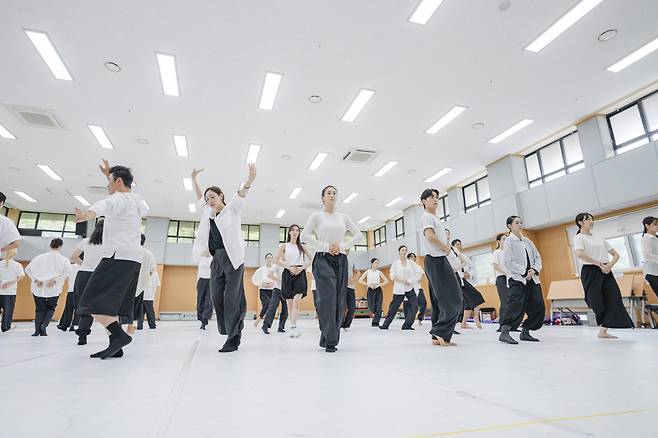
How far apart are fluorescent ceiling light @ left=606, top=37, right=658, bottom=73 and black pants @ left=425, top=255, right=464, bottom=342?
5.97m

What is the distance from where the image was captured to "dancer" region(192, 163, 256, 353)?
9.00 feet

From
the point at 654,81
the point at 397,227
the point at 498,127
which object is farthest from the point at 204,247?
the point at 397,227

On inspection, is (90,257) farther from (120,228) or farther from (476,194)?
(476,194)

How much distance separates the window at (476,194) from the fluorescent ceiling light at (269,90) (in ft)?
25.2

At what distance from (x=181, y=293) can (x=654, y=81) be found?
56.5 feet

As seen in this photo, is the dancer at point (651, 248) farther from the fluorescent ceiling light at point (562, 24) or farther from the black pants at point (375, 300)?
the black pants at point (375, 300)

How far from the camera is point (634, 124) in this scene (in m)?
7.48

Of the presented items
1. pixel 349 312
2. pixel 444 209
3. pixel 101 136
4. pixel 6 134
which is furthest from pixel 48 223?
pixel 444 209

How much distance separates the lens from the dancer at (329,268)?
9.16 ft

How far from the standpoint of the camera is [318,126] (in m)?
8.12

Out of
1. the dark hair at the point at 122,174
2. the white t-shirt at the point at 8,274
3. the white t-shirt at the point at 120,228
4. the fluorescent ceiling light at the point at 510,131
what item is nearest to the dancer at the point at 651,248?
the fluorescent ceiling light at the point at 510,131

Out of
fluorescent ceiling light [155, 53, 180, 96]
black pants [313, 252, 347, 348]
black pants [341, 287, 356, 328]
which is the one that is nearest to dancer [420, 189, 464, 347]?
black pants [313, 252, 347, 348]

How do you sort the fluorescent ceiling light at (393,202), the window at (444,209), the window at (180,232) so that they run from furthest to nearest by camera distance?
1. the window at (180,232)
2. the fluorescent ceiling light at (393,202)
3. the window at (444,209)

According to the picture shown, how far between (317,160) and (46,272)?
6.71 meters
